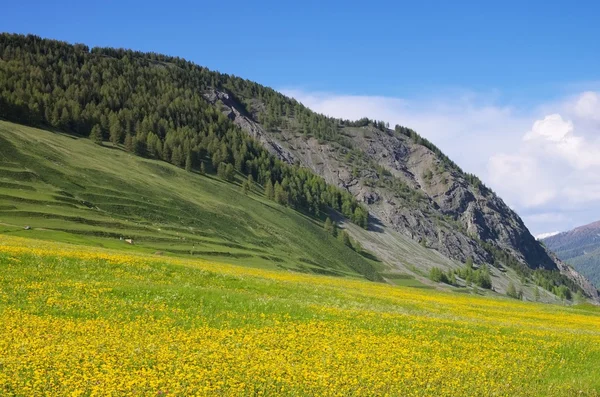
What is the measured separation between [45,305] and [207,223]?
372ft

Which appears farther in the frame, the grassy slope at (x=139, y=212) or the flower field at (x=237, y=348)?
the grassy slope at (x=139, y=212)

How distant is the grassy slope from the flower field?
61140 millimetres

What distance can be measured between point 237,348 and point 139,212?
108 m

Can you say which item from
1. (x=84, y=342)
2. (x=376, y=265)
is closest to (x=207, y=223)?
(x=376, y=265)

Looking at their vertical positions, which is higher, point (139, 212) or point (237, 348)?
point (237, 348)

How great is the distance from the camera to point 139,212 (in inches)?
4604

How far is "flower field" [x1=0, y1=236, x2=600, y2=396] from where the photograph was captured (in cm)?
1270

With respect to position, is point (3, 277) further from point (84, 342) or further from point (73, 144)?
point (73, 144)

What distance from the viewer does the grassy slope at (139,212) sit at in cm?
9306

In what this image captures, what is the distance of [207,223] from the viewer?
133m

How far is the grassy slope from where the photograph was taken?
305 ft

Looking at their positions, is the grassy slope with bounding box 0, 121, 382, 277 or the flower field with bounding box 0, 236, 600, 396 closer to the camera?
the flower field with bounding box 0, 236, 600, 396

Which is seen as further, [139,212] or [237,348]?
[139,212]

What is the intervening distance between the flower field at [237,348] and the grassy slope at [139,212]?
61140mm
